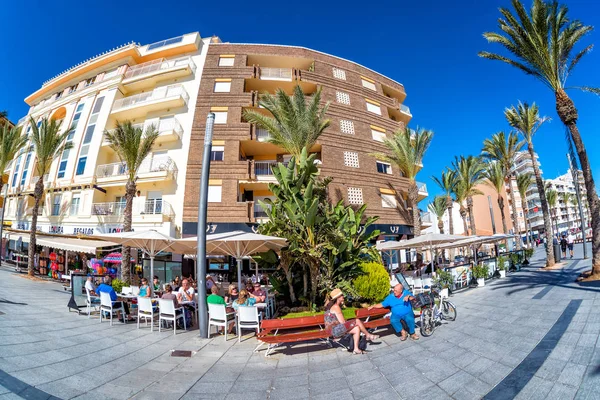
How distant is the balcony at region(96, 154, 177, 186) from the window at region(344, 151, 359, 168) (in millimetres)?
13446

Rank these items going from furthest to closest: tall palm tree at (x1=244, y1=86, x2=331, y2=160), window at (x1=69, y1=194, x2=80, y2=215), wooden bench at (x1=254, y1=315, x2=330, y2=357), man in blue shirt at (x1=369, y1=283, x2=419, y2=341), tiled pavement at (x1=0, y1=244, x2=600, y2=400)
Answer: window at (x1=69, y1=194, x2=80, y2=215) → tall palm tree at (x1=244, y1=86, x2=331, y2=160) → man in blue shirt at (x1=369, y1=283, x2=419, y2=341) → wooden bench at (x1=254, y1=315, x2=330, y2=357) → tiled pavement at (x1=0, y1=244, x2=600, y2=400)

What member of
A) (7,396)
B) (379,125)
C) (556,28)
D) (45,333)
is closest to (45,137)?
(45,333)

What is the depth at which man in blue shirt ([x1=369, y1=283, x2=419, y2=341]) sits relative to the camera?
6.28m

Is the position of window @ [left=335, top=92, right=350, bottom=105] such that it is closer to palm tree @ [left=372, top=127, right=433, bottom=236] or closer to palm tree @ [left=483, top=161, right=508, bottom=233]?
palm tree @ [left=372, top=127, right=433, bottom=236]

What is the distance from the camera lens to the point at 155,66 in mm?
23062

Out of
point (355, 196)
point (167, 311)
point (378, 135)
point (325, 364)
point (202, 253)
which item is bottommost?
point (325, 364)

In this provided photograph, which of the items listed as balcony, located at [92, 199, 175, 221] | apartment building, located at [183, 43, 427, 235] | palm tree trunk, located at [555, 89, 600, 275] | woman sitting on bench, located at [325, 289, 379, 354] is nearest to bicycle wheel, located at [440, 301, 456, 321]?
woman sitting on bench, located at [325, 289, 379, 354]

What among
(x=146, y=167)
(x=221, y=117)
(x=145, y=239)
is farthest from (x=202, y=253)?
(x=221, y=117)

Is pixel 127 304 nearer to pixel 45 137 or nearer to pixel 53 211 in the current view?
pixel 45 137

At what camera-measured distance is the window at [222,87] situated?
71.6 feet

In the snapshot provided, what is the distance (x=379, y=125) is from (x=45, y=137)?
27045 millimetres

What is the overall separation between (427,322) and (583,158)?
11.9 meters

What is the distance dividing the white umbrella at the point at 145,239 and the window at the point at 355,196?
1400cm

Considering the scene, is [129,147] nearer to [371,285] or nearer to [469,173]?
[371,285]
